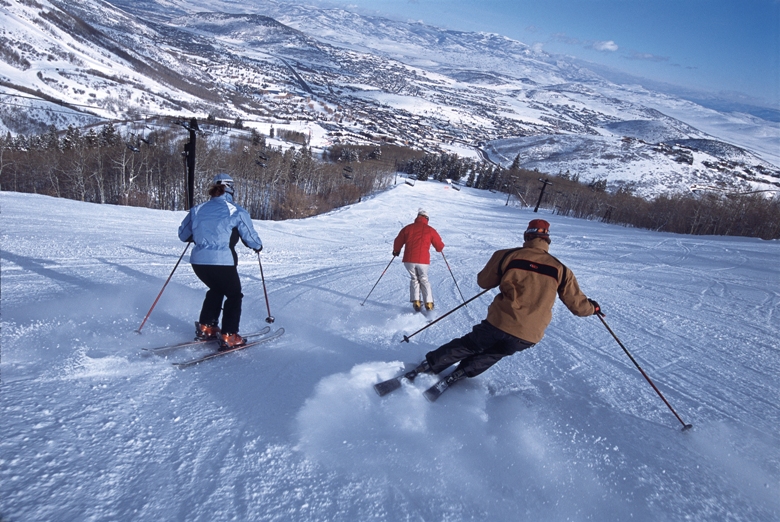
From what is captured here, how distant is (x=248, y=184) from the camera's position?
43.4 meters

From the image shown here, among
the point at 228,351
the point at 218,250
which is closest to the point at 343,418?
the point at 228,351

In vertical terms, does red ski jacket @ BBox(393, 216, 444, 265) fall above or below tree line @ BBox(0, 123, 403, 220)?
above

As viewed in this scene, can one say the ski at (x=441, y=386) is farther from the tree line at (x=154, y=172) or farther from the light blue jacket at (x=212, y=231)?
the tree line at (x=154, y=172)

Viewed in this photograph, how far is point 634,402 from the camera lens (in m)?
3.89

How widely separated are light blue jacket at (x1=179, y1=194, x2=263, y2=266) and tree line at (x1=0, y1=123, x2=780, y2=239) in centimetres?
2388

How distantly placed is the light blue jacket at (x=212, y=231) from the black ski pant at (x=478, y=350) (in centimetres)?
218

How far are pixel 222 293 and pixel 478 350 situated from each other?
2.54 meters

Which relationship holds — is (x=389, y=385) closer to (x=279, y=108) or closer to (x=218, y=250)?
(x=218, y=250)

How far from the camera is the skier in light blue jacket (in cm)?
340

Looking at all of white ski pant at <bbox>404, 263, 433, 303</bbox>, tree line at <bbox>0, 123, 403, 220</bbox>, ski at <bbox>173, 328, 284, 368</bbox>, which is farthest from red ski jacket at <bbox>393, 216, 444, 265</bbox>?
tree line at <bbox>0, 123, 403, 220</bbox>

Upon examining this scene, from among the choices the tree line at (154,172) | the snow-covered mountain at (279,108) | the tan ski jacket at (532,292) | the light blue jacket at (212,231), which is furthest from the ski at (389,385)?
the snow-covered mountain at (279,108)

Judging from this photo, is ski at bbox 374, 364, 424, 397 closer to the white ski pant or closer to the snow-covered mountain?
the white ski pant

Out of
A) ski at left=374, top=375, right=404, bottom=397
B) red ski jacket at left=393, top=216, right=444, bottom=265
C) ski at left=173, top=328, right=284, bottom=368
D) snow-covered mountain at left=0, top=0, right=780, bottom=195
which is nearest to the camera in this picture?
ski at left=374, top=375, right=404, bottom=397

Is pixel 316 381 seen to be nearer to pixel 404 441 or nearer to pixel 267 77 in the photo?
pixel 404 441
